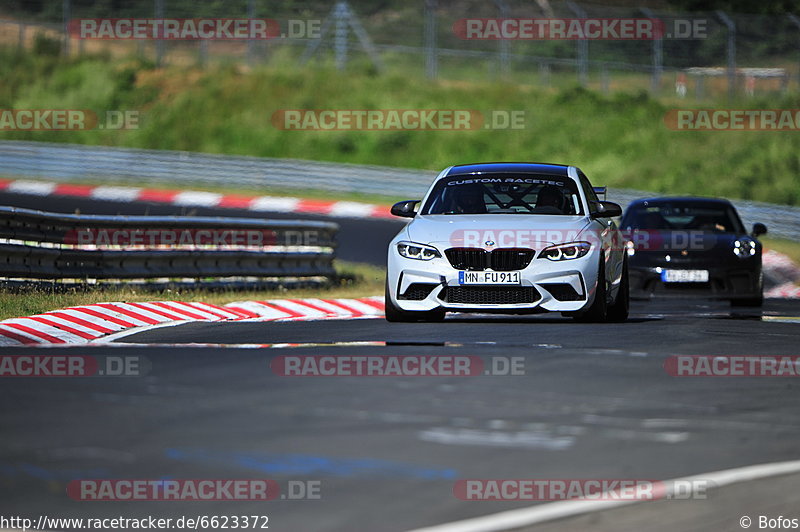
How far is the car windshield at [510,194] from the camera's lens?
13711 millimetres

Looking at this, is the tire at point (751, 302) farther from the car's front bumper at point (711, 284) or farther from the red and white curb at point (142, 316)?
the red and white curb at point (142, 316)

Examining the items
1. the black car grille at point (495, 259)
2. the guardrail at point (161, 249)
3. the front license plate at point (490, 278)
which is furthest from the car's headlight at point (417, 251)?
the guardrail at point (161, 249)

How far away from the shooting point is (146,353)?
1055cm

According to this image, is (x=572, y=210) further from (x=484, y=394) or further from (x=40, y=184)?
(x=40, y=184)

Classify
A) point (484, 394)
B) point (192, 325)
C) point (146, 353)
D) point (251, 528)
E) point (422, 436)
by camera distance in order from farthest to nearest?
point (192, 325), point (146, 353), point (484, 394), point (422, 436), point (251, 528)

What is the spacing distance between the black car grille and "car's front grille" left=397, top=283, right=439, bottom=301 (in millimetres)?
290

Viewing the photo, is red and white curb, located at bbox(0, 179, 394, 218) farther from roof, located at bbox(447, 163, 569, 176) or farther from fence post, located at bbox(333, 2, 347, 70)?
roof, located at bbox(447, 163, 569, 176)

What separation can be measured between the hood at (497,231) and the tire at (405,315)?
59cm

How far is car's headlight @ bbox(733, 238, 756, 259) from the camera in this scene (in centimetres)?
1742

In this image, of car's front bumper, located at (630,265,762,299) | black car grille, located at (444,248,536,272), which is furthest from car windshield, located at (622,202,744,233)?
black car grille, located at (444,248,536,272)

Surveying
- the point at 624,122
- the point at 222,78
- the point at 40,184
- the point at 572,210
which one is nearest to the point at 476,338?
the point at 572,210

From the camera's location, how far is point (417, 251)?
42.1ft

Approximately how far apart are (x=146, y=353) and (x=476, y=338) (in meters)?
2.76

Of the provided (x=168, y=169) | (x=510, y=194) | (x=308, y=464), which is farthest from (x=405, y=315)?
(x=168, y=169)
